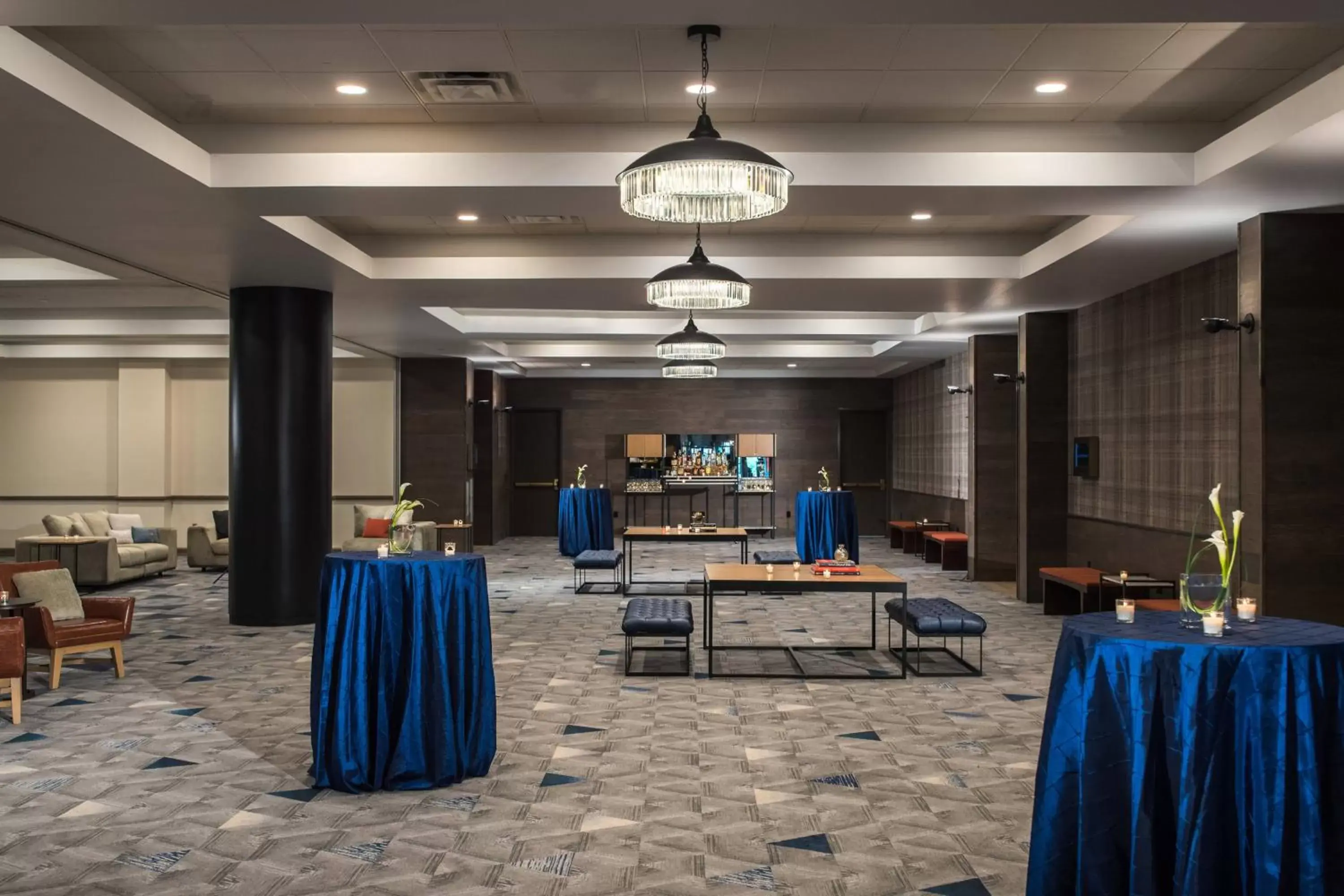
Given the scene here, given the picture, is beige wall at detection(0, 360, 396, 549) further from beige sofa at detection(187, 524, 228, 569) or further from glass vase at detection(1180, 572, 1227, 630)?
glass vase at detection(1180, 572, 1227, 630)

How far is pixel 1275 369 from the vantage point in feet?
23.8

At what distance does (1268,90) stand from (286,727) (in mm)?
6732

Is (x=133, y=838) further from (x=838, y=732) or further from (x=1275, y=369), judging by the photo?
(x=1275, y=369)

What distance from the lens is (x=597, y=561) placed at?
484 inches

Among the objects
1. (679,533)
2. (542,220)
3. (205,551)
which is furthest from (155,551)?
(542,220)

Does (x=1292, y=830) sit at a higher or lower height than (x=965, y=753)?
higher

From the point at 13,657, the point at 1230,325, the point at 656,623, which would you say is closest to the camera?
the point at 13,657

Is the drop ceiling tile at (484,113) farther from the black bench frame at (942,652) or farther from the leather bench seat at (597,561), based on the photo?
the leather bench seat at (597,561)

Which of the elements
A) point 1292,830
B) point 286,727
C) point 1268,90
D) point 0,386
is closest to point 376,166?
point 286,727

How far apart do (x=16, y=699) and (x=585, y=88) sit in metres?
4.95

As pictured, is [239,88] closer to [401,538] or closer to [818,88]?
[401,538]

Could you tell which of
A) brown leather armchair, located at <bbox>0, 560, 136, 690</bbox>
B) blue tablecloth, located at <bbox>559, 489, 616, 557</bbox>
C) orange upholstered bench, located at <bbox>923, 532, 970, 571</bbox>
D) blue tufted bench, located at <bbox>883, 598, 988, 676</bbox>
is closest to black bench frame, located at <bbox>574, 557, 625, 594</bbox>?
blue tablecloth, located at <bbox>559, 489, 616, 557</bbox>

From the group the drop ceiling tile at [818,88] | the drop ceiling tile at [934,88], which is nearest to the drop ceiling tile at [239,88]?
the drop ceiling tile at [818,88]

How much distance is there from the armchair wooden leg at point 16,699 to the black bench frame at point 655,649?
3.82 metres
